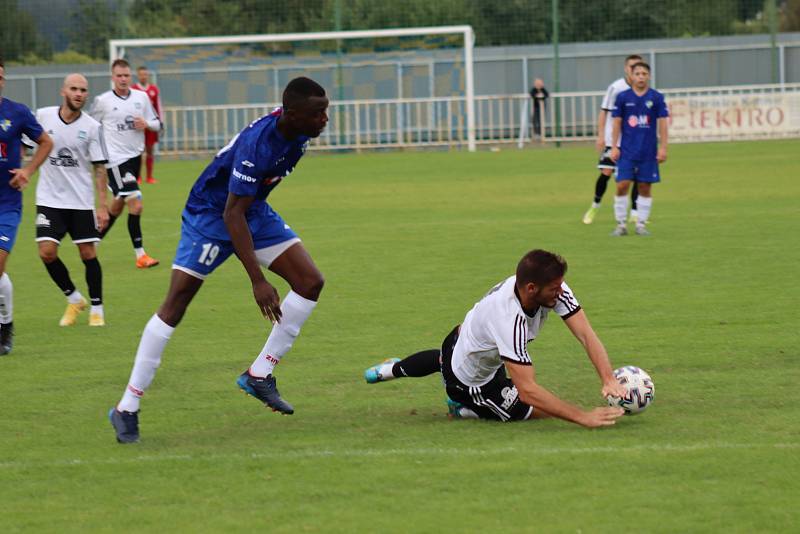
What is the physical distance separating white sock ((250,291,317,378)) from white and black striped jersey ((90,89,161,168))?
820cm

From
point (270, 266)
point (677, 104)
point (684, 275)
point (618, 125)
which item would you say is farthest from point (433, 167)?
point (270, 266)

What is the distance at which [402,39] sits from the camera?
33.7 meters

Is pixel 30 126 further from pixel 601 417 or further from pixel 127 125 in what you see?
pixel 127 125

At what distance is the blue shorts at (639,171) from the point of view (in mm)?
15648

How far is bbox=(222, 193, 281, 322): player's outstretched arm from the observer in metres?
6.46

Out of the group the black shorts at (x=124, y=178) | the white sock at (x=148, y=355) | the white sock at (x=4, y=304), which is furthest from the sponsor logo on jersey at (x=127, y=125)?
the white sock at (x=148, y=355)

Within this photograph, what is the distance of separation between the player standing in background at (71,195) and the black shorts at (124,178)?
13.3ft

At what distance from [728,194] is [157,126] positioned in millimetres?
9396

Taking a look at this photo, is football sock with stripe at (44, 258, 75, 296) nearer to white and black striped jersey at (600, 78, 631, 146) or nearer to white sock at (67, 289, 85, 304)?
white sock at (67, 289, 85, 304)

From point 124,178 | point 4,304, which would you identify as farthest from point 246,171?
point 124,178

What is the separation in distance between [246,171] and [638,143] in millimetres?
9975

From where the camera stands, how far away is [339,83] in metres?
34.1

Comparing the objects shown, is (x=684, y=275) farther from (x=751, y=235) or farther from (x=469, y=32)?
(x=469, y=32)

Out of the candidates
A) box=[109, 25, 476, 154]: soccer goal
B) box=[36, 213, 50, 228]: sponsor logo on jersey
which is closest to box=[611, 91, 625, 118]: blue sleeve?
box=[36, 213, 50, 228]: sponsor logo on jersey
